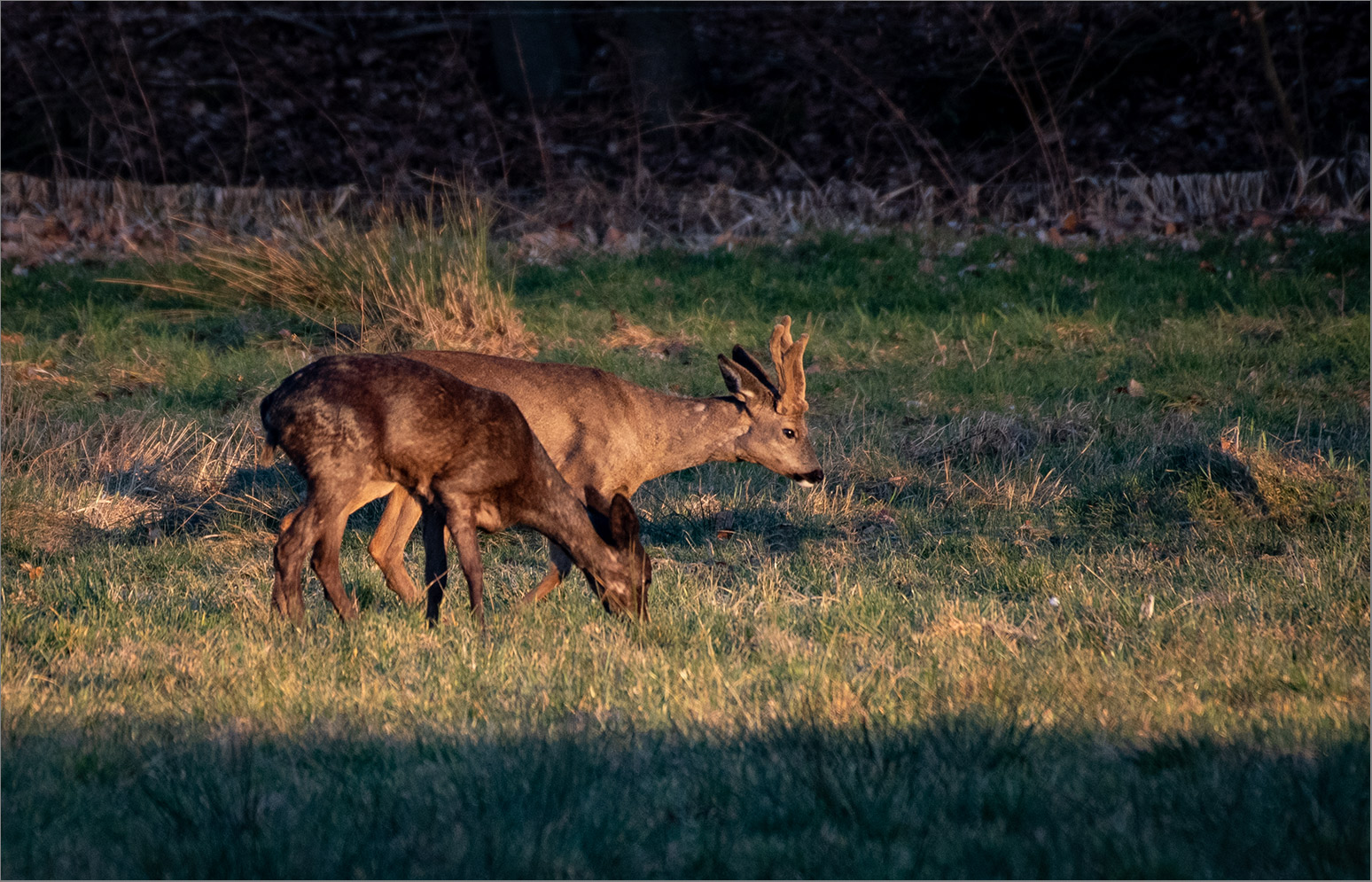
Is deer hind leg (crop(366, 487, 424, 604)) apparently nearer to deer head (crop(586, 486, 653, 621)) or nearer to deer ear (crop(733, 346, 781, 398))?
deer head (crop(586, 486, 653, 621))

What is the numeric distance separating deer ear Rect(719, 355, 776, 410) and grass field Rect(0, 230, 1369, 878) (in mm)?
695

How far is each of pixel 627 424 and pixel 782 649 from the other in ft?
9.13

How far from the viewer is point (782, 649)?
535 centimetres

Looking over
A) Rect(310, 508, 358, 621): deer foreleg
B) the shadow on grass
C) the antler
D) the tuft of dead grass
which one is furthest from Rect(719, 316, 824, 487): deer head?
the shadow on grass

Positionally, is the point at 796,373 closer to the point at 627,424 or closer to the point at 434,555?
the point at 627,424

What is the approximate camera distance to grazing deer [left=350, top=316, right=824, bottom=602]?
7344 millimetres

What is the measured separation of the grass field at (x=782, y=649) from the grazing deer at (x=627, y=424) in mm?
343

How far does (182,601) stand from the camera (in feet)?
20.8

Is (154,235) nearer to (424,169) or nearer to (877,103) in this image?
(424,169)

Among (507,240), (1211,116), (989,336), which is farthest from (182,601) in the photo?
Answer: (1211,116)

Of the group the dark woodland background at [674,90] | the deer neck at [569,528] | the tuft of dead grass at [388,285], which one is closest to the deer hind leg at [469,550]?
the deer neck at [569,528]

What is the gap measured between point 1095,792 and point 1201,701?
0.98 m

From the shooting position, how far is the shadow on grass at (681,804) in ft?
11.3

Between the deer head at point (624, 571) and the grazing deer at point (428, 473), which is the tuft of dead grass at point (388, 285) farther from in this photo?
the deer head at point (624, 571)
